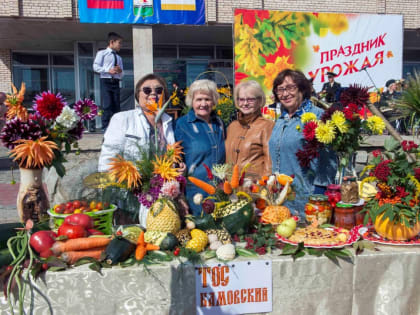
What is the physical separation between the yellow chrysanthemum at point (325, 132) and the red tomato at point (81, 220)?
4.45 feet

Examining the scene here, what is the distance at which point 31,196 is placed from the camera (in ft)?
6.97

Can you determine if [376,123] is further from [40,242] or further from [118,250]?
[40,242]

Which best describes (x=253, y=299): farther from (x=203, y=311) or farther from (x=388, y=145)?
(x=388, y=145)

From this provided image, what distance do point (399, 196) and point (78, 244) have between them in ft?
5.40

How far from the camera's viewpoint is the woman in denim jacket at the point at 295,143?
2.68 meters

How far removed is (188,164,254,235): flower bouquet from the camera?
6.57 ft

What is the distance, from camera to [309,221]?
2.20 m

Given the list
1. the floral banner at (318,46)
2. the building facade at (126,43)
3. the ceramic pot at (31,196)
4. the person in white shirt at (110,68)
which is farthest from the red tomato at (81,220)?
the building facade at (126,43)

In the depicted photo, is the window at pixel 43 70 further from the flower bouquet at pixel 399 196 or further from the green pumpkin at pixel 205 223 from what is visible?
the flower bouquet at pixel 399 196

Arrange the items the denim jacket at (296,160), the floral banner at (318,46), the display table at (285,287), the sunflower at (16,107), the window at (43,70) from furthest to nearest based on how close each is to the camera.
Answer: the window at (43,70)
the floral banner at (318,46)
the denim jacket at (296,160)
the sunflower at (16,107)
the display table at (285,287)

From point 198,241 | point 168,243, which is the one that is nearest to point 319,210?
point 198,241

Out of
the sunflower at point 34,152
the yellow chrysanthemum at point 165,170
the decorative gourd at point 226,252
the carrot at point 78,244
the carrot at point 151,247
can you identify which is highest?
the sunflower at point 34,152

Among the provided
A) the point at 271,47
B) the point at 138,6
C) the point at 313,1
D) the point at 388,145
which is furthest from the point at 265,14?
the point at 388,145

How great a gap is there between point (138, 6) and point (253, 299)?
29.1 ft
